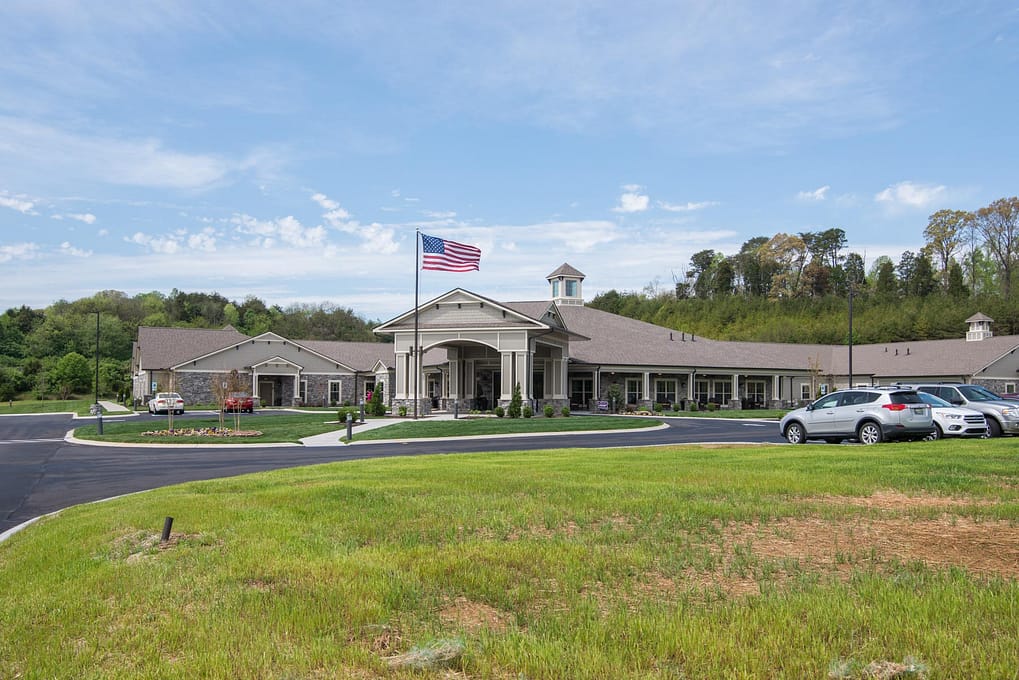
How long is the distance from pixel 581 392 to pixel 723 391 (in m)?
10.7

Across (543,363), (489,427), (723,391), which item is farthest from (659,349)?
(489,427)

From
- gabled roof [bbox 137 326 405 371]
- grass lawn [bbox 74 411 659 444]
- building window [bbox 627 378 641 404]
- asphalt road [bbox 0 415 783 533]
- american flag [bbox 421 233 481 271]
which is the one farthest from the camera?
gabled roof [bbox 137 326 405 371]

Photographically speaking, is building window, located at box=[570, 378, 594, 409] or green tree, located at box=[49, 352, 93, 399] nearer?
building window, located at box=[570, 378, 594, 409]

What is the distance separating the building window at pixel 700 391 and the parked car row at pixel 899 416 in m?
32.2

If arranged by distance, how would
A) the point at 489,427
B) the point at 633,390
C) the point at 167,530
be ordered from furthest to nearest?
the point at 633,390, the point at 489,427, the point at 167,530

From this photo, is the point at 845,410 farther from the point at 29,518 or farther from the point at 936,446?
the point at 29,518

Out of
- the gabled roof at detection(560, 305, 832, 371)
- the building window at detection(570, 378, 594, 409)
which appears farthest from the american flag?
the building window at detection(570, 378, 594, 409)

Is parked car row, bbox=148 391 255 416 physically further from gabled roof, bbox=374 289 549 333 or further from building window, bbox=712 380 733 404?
building window, bbox=712 380 733 404

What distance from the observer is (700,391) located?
188 ft

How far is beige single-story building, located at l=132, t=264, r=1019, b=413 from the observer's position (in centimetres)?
4709

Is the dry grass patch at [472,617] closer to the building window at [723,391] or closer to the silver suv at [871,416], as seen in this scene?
the silver suv at [871,416]

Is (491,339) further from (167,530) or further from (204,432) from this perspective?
(167,530)

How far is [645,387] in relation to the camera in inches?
2132

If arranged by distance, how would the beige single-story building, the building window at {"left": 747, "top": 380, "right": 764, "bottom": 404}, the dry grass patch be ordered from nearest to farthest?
the dry grass patch, the beige single-story building, the building window at {"left": 747, "top": 380, "right": 764, "bottom": 404}
